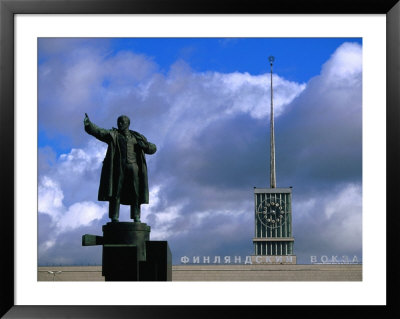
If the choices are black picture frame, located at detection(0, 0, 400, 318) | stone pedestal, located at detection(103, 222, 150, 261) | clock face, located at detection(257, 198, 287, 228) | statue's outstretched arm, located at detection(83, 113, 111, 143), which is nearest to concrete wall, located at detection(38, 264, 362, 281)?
clock face, located at detection(257, 198, 287, 228)

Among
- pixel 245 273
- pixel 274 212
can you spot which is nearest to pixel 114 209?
pixel 245 273

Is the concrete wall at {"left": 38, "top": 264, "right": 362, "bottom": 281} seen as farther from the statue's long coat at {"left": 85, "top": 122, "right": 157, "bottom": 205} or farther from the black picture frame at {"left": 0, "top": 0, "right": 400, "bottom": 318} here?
the black picture frame at {"left": 0, "top": 0, "right": 400, "bottom": 318}

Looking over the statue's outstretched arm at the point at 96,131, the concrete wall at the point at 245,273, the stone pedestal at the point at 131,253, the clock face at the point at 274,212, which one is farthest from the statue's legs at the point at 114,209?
the clock face at the point at 274,212

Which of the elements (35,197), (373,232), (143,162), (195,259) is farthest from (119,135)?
(195,259)

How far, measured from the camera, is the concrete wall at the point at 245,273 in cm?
3603

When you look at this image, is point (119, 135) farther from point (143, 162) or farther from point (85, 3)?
point (85, 3)

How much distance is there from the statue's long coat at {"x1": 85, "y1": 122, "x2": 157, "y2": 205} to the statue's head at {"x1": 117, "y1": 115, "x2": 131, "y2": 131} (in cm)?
12

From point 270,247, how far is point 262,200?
3633 millimetres

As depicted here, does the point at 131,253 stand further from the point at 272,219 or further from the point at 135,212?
the point at 272,219

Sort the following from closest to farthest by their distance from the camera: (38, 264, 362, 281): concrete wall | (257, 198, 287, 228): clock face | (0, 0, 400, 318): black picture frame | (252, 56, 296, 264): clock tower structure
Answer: (0, 0, 400, 318): black picture frame
(38, 264, 362, 281): concrete wall
(252, 56, 296, 264): clock tower structure
(257, 198, 287, 228): clock face

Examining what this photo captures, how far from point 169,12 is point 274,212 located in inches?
2021

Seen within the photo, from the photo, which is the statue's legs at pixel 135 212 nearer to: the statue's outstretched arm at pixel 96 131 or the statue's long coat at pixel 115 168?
the statue's long coat at pixel 115 168

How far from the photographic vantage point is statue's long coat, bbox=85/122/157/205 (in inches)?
572

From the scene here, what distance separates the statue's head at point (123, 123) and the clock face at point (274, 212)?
45.9 m
